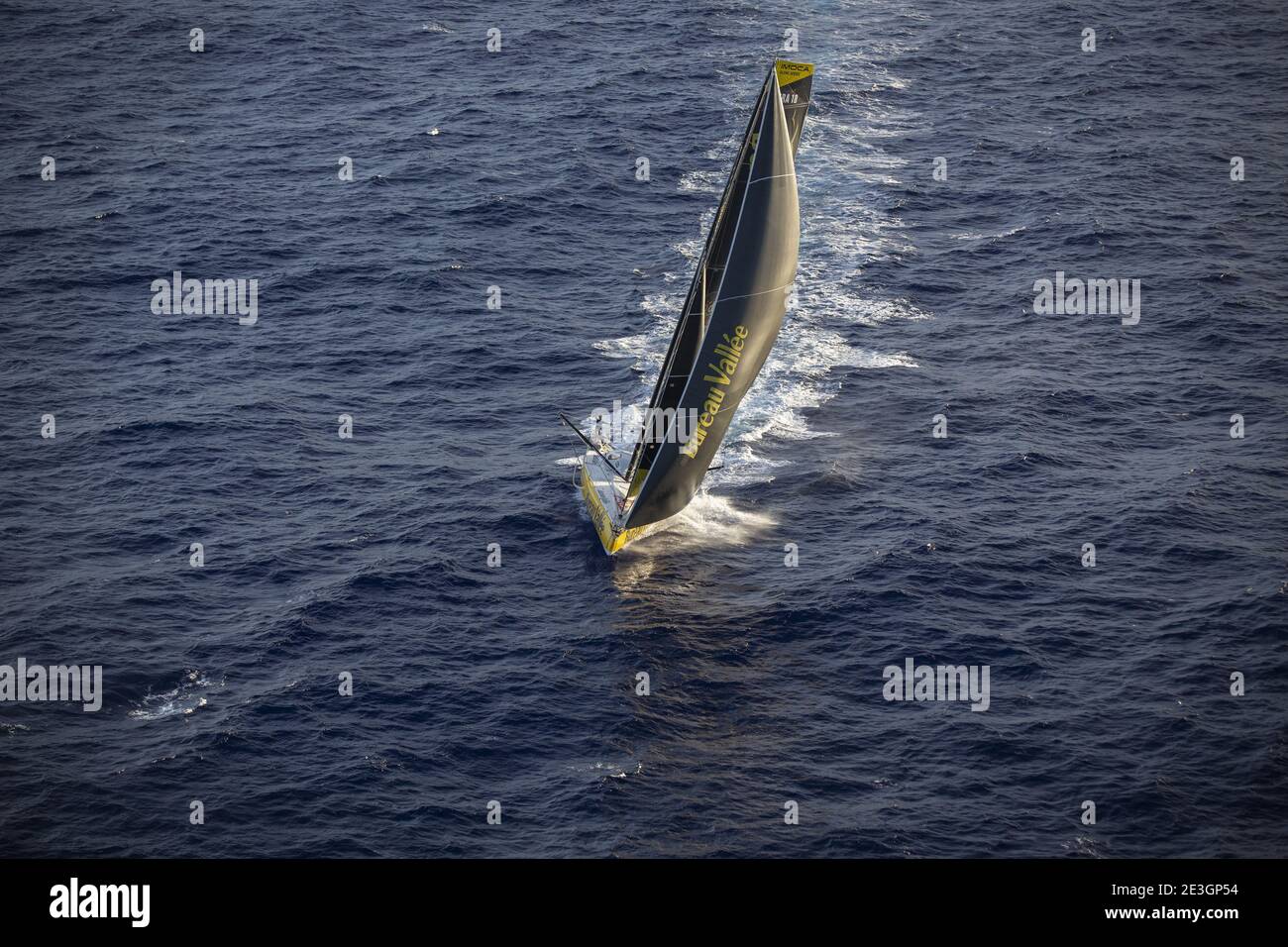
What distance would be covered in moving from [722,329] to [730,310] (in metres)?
1.07

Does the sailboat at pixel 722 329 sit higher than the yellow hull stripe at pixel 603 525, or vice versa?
the sailboat at pixel 722 329

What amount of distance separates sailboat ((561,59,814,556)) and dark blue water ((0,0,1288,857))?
8.73ft

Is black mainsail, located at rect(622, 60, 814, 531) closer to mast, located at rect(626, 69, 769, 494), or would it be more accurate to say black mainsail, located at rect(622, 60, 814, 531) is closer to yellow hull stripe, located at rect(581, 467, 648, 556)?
mast, located at rect(626, 69, 769, 494)

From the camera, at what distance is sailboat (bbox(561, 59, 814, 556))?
255 feet

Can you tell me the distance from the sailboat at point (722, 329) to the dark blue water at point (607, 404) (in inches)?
105

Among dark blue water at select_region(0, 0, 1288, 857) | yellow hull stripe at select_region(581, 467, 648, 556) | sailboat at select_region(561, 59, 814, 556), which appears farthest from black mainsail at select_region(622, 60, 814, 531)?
dark blue water at select_region(0, 0, 1288, 857)

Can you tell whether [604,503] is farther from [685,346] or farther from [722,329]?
[722,329]

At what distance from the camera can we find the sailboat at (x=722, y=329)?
77.6 metres

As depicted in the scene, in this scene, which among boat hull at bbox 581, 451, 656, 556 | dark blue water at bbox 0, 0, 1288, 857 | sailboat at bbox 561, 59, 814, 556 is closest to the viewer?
dark blue water at bbox 0, 0, 1288, 857

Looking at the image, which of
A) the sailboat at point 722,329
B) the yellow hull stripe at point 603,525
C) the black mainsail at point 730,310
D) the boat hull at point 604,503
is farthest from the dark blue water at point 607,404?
the black mainsail at point 730,310

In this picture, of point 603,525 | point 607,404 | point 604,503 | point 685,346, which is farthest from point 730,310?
point 607,404

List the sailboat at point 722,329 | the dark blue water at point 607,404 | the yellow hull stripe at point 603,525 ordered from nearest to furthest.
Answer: the dark blue water at point 607,404
the sailboat at point 722,329
the yellow hull stripe at point 603,525

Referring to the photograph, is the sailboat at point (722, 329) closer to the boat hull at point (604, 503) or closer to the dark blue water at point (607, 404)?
the boat hull at point (604, 503)

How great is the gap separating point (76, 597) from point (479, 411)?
2656cm
